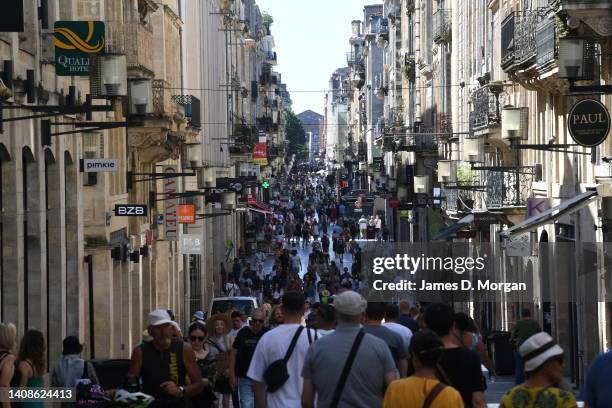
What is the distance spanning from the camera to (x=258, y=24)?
398 feet

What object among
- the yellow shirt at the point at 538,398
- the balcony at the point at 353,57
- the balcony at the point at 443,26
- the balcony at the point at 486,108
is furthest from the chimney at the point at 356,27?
the yellow shirt at the point at 538,398

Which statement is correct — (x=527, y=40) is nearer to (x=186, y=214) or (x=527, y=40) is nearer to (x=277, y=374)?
(x=186, y=214)

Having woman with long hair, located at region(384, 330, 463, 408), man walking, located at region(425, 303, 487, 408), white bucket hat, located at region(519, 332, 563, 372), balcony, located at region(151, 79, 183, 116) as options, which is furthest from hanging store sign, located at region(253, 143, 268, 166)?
woman with long hair, located at region(384, 330, 463, 408)

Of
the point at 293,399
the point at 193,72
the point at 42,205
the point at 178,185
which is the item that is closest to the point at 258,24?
the point at 193,72

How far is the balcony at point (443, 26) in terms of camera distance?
177ft

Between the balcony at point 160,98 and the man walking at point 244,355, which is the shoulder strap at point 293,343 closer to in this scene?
the man walking at point 244,355

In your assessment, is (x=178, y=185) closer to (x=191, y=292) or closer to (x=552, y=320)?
(x=191, y=292)

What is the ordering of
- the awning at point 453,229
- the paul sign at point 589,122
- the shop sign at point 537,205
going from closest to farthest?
the paul sign at point 589,122
the shop sign at point 537,205
the awning at point 453,229

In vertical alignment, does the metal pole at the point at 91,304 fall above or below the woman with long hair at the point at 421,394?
below

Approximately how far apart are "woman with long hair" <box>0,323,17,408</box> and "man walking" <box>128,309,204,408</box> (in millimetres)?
922

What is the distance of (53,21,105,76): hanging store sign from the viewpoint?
2170 centimetres

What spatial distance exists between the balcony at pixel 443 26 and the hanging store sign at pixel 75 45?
32.9m

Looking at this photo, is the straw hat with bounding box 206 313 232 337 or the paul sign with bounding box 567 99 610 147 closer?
the straw hat with bounding box 206 313 232 337

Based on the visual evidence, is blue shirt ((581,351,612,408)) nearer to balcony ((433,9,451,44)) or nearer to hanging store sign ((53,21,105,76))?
hanging store sign ((53,21,105,76))
